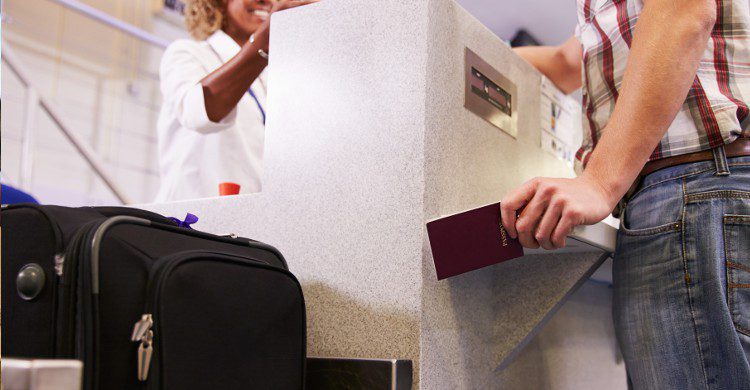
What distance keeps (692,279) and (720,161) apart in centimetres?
13

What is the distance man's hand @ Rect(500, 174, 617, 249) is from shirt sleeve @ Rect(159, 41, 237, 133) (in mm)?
772

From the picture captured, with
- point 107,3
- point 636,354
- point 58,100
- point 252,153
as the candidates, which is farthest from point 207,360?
point 107,3

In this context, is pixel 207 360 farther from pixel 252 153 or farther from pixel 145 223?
pixel 252 153

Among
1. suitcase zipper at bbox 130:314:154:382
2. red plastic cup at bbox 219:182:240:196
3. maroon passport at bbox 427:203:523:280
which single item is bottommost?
suitcase zipper at bbox 130:314:154:382

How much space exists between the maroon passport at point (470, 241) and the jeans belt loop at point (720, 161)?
226 mm

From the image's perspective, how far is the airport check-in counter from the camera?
814 mm

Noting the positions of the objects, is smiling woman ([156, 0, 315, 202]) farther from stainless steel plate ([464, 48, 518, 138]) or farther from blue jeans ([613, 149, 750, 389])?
blue jeans ([613, 149, 750, 389])

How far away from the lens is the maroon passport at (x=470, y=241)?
0.73 meters

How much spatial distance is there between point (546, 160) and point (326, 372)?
578 millimetres

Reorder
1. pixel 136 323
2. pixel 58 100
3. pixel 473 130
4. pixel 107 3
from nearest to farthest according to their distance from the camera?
pixel 136 323 → pixel 473 130 → pixel 58 100 → pixel 107 3

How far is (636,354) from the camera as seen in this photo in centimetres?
76

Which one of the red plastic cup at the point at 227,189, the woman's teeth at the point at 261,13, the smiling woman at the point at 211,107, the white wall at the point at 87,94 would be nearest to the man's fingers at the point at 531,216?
the red plastic cup at the point at 227,189

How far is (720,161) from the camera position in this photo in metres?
0.72

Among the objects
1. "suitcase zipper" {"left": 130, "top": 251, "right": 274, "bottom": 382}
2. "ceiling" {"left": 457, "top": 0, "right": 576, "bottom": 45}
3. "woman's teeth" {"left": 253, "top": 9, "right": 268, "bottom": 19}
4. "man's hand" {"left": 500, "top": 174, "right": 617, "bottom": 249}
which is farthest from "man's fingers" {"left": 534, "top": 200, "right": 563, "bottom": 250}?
"woman's teeth" {"left": 253, "top": 9, "right": 268, "bottom": 19}
